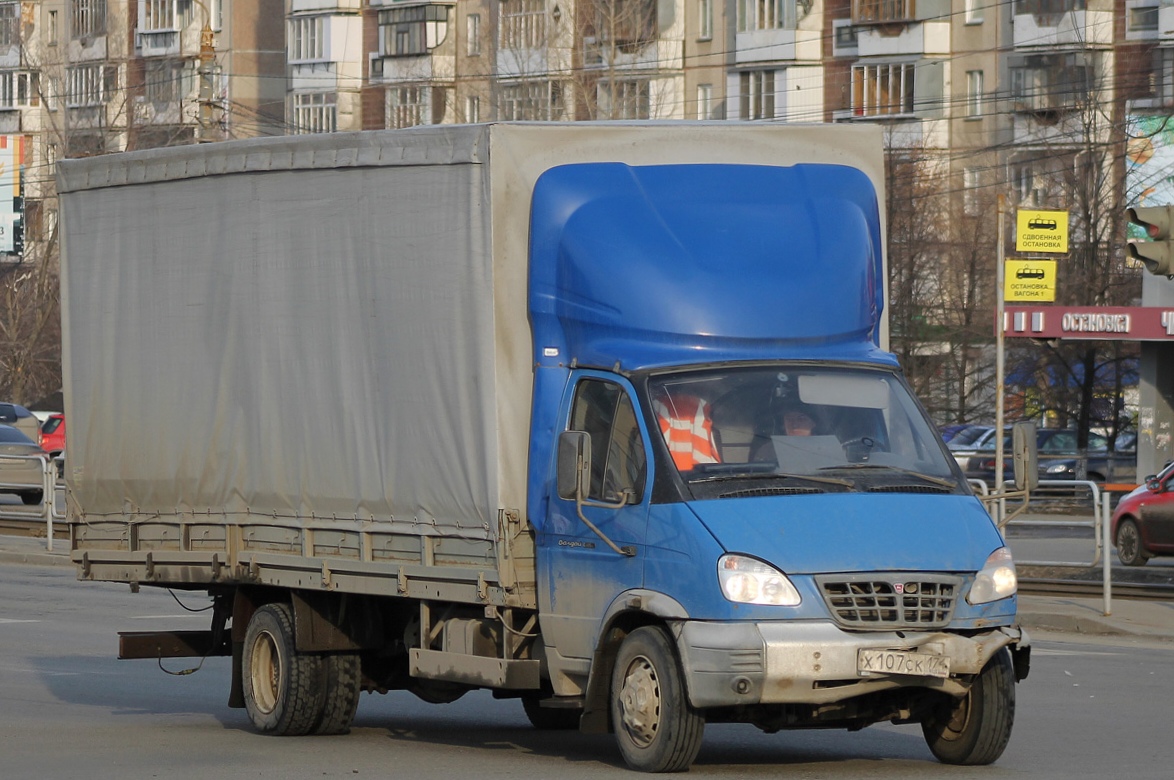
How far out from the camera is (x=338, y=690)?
11.9m

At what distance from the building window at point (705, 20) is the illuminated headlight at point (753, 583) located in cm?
6881

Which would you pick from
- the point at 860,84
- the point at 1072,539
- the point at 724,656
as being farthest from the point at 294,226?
the point at 860,84

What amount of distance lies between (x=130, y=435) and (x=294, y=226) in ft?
6.53

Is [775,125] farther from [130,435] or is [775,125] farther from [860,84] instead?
[860,84]

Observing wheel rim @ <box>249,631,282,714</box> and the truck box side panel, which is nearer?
the truck box side panel

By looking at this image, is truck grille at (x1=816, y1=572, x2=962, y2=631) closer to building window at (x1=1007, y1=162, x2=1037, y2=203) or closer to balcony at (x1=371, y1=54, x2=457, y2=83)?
building window at (x1=1007, y1=162, x2=1037, y2=203)

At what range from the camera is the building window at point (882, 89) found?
7238cm

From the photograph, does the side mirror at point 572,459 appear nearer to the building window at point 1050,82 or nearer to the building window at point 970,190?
the building window at point 970,190

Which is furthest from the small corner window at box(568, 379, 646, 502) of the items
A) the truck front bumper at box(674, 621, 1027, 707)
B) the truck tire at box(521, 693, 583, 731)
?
the truck tire at box(521, 693, 583, 731)

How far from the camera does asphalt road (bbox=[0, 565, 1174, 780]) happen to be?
33.7ft

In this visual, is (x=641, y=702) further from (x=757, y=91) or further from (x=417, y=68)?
(x=417, y=68)

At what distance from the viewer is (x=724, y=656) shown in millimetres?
9164

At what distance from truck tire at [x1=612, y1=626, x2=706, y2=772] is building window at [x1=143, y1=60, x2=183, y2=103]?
78.7 meters

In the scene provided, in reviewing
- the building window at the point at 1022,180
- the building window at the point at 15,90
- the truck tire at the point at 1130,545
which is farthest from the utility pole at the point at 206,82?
the building window at the point at 15,90
